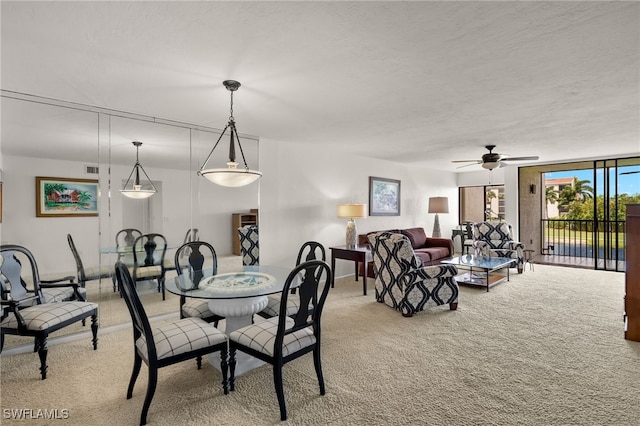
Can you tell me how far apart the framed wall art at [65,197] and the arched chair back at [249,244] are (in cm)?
171

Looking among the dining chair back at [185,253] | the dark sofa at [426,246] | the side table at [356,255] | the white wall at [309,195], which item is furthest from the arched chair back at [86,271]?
the dark sofa at [426,246]

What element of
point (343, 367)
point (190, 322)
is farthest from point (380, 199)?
point (190, 322)

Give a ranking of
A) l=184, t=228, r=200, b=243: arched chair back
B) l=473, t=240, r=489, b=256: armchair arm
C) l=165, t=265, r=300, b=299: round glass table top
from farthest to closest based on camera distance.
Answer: l=473, t=240, r=489, b=256: armchair arm → l=184, t=228, r=200, b=243: arched chair back → l=165, t=265, r=300, b=299: round glass table top

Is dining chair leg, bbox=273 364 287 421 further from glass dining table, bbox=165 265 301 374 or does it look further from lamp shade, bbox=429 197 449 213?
lamp shade, bbox=429 197 449 213

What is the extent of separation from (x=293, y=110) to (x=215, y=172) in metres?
1.29

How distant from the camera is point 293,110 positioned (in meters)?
3.41

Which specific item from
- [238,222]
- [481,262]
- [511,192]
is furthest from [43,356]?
[511,192]

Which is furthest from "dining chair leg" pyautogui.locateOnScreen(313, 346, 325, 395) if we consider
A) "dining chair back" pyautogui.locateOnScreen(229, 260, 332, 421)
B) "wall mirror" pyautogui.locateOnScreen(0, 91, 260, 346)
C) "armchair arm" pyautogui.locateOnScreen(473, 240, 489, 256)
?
"armchair arm" pyautogui.locateOnScreen(473, 240, 489, 256)

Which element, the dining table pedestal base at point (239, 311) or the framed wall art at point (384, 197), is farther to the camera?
the framed wall art at point (384, 197)

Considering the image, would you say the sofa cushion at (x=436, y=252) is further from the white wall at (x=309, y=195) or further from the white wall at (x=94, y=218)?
the white wall at (x=94, y=218)

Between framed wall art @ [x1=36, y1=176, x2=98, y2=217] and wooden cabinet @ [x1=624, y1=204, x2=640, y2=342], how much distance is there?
5.38m

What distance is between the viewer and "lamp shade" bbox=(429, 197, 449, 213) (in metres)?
7.40

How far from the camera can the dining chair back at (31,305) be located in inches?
96.0

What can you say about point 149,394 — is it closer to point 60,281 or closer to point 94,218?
point 60,281
